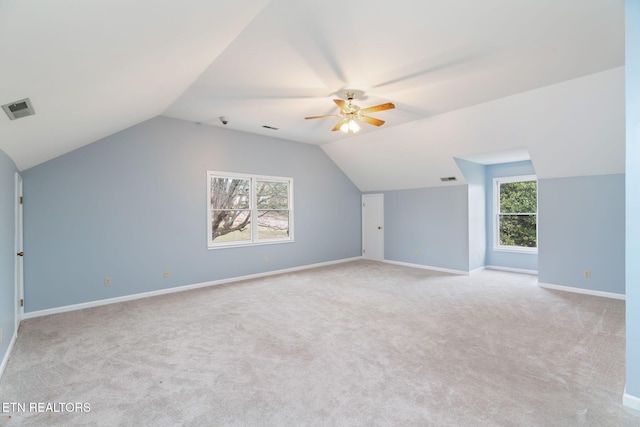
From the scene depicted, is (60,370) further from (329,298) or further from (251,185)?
(251,185)

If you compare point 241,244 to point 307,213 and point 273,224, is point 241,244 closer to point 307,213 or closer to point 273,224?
point 273,224

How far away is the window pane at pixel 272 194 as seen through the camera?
19.5 feet

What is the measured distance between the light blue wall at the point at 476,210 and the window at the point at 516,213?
11.6 inches

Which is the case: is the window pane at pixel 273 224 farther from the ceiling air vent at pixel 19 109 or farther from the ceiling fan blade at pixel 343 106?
the ceiling air vent at pixel 19 109

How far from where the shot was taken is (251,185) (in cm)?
576

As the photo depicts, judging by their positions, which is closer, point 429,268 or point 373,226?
point 429,268

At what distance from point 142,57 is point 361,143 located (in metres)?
4.52

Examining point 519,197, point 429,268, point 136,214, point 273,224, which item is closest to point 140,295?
point 136,214

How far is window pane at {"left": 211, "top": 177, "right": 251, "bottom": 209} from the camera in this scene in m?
5.38

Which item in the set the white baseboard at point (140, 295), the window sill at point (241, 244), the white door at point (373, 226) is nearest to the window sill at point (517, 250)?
the white door at point (373, 226)

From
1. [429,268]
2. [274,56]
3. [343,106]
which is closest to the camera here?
[274,56]

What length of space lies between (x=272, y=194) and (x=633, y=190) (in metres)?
5.23

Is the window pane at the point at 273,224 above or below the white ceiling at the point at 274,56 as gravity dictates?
below

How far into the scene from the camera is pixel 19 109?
2014 millimetres
